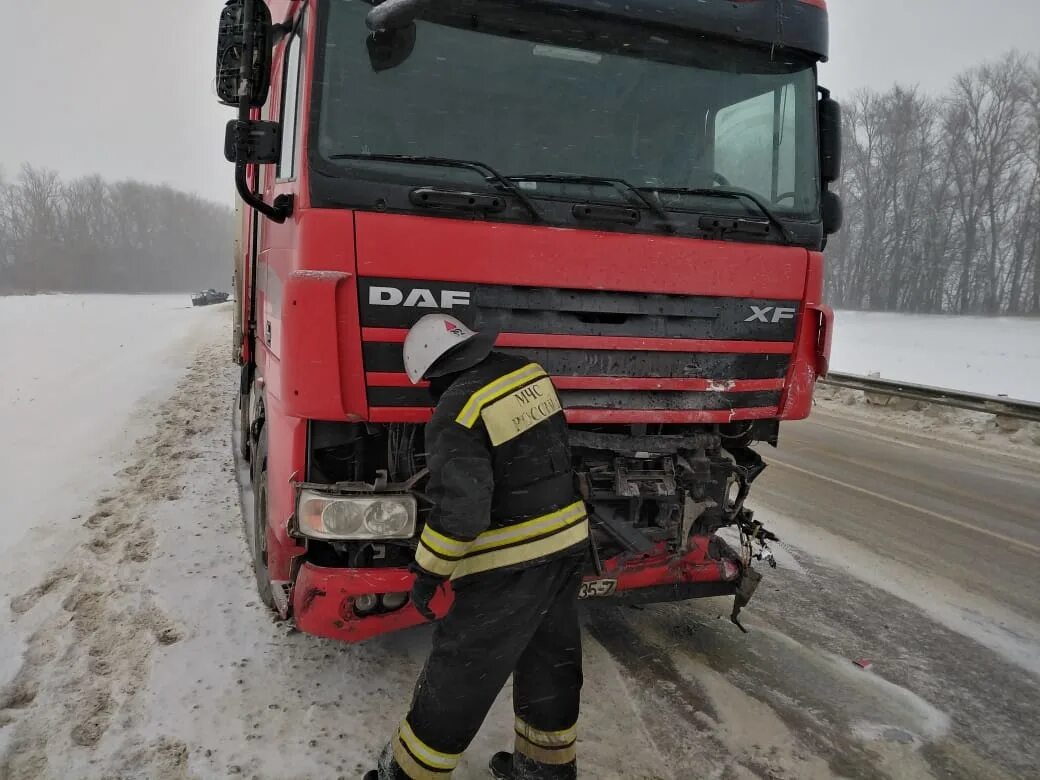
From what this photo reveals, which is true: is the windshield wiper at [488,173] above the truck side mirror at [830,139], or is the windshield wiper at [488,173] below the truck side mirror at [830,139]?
below

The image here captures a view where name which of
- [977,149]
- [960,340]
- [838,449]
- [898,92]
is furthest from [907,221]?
[838,449]

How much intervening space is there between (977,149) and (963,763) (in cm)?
4885

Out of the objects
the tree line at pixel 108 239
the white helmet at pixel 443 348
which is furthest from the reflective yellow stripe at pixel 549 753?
the tree line at pixel 108 239

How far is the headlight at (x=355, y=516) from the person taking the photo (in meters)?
2.67

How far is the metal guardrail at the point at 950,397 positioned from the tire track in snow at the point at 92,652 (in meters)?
10.7

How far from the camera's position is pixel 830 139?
3545mm

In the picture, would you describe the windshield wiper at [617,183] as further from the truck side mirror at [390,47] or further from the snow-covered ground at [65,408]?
Result: the snow-covered ground at [65,408]

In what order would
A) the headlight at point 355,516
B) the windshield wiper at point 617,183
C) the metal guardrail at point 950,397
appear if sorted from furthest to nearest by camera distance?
the metal guardrail at point 950,397, the windshield wiper at point 617,183, the headlight at point 355,516

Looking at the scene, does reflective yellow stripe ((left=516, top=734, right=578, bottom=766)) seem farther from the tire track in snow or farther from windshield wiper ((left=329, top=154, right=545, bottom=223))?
windshield wiper ((left=329, top=154, right=545, bottom=223))

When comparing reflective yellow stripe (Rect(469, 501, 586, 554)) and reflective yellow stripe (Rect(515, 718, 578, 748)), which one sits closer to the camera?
reflective yellow stripe (Rect(469, 501, 586, 554))

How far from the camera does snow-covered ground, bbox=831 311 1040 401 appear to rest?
56.5 ft

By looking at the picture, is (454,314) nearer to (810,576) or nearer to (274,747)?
(274,747)

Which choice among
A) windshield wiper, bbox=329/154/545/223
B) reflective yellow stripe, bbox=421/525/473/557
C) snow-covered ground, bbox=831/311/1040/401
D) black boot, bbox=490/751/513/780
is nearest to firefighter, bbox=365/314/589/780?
reflective yellow stripe, bbox=421/525/473/557

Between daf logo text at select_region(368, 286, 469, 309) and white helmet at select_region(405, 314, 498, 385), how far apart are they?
0.28 metres
